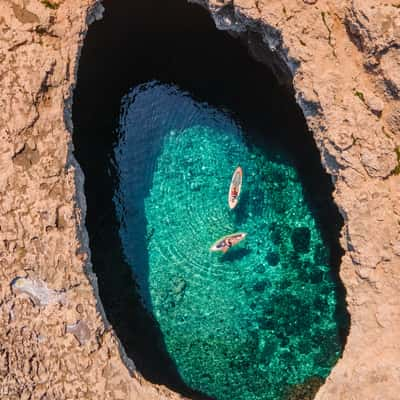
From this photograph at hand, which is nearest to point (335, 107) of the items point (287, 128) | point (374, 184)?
point (374, 184)

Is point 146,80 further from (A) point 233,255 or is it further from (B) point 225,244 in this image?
(A) point 233,255

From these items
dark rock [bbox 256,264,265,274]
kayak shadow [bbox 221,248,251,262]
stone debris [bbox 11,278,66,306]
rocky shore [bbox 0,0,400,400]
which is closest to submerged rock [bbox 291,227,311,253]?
dark rock [bbox 256,264,265,274]

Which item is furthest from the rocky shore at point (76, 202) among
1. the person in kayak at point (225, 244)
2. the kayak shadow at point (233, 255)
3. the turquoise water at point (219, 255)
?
the person in kayak at point (225, 244)

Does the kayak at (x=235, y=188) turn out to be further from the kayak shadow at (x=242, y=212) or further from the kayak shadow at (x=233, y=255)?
the kayak shadow at (x=233, y=255)

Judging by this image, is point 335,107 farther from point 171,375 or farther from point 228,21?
point 171,375

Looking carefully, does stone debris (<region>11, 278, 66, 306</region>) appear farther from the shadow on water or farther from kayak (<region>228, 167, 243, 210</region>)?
kayak (<region>228, 167, 243, 210</region>)

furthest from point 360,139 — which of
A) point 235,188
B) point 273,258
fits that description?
point 273,258
